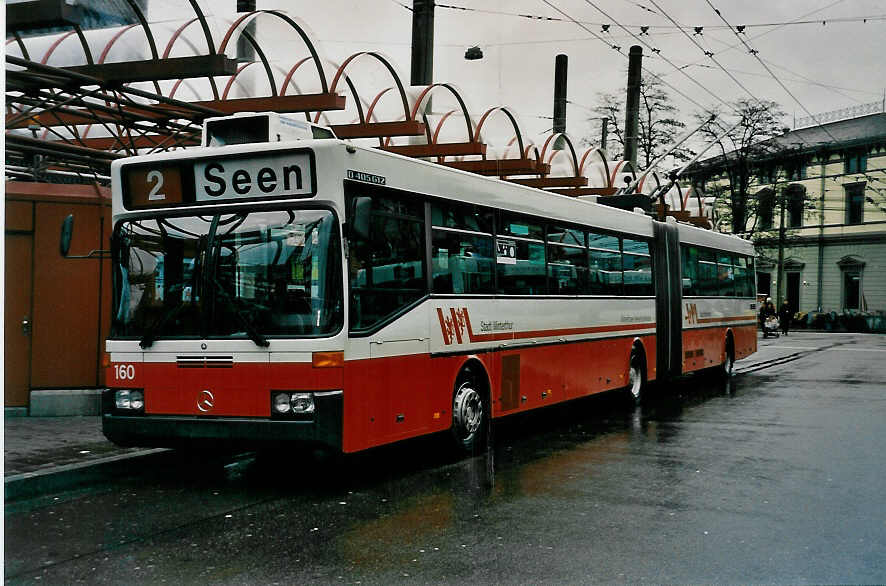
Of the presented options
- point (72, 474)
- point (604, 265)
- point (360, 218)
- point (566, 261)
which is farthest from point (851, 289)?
point (72, 474)

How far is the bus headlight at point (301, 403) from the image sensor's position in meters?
8.06

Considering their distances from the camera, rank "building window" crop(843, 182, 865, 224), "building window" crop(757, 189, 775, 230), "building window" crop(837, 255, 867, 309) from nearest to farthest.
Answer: "building window" crop(757, 189, 775, 230), "building window" crop(843, 182, 865, 224), "building window" crop(837, 255, 867, 309)

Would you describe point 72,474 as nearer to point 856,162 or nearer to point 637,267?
point 637,267

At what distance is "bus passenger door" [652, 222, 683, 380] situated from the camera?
55.8 ft

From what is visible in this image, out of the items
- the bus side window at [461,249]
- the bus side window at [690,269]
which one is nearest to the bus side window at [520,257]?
the bus side window at [461,249]

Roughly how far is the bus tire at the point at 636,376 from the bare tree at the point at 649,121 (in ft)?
90.0

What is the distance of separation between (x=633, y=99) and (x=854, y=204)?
3622 centimetres

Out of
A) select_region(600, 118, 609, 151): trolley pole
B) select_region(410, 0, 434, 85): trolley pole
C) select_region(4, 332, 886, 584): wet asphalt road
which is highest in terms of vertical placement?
select_region(600, 118, 609, 151): trolley pole

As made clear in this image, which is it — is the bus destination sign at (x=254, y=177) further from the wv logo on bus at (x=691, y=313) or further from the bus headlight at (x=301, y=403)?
the wv logo on bus at (x=691, y=313)

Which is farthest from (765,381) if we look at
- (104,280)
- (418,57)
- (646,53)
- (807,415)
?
(104,280)

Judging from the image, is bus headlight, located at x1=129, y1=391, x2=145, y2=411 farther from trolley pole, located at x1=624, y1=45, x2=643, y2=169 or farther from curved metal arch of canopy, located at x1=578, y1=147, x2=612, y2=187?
trolley pole, located at x1=624, y1=45, x2=643, y2=169

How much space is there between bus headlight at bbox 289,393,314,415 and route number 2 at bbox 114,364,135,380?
5.16 ft

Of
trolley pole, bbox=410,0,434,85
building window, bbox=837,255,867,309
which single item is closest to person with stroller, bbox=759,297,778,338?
building window, bbox=837,255,867,309

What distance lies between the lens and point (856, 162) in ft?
185
